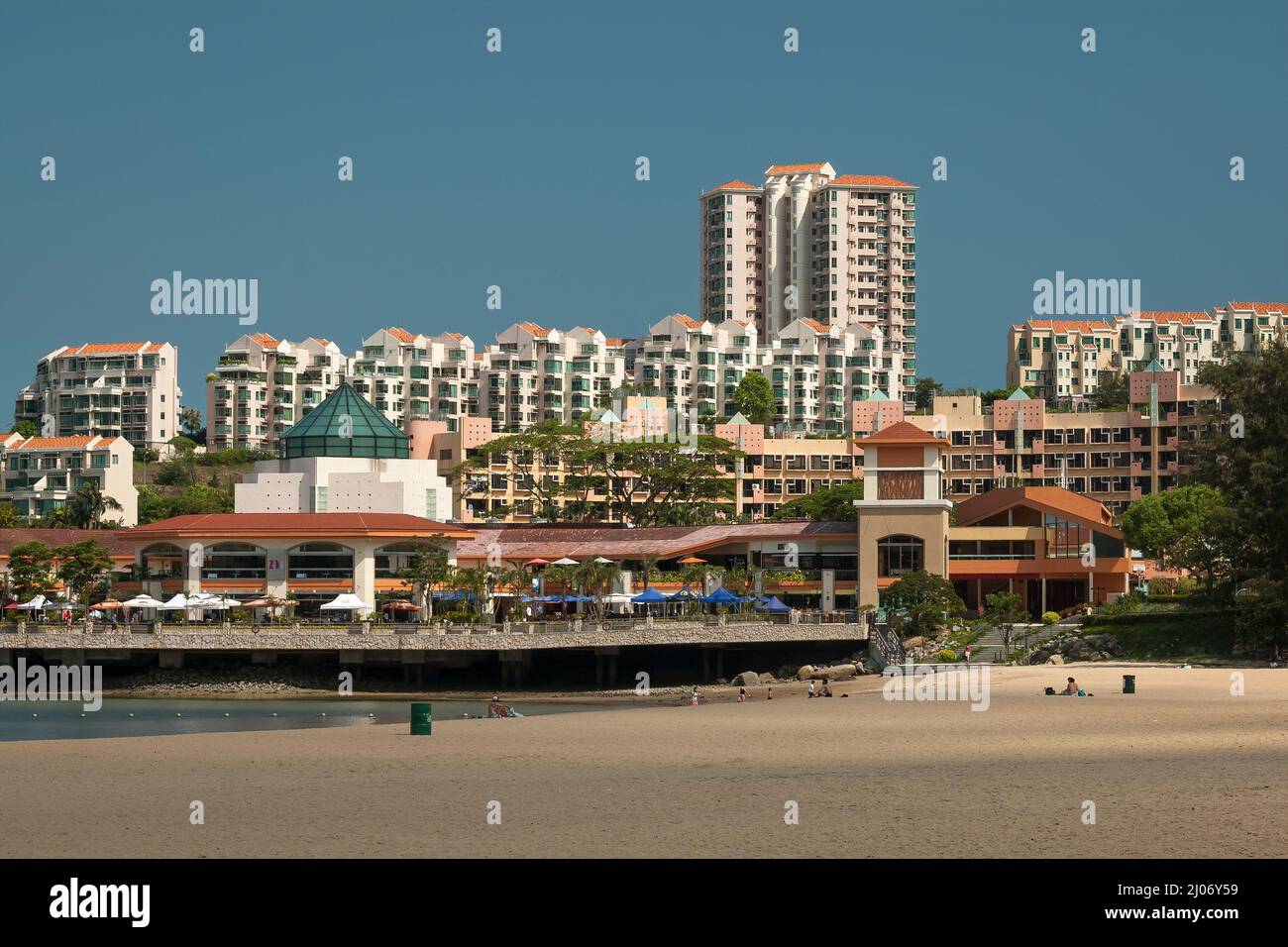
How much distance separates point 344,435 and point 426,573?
1651cm

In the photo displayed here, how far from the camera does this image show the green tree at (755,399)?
185000 mm

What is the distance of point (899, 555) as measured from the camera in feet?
289

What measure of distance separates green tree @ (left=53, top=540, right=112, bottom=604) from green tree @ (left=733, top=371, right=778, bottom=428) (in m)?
99.0

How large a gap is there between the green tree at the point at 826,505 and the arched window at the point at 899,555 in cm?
2535

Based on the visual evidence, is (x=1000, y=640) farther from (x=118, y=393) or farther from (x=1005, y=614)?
(x=118, y=393)

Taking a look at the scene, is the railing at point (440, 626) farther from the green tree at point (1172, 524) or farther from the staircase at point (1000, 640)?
the green tree at point (1172, 524)

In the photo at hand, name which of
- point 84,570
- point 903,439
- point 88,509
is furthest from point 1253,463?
point 88,509

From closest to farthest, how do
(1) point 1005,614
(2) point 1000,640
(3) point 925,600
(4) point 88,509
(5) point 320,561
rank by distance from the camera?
1. (2) point 1000,640
2. (1) point 1005,614
3. (3) point 925,600
4. (5) point 320,561
5. (4) point 88,509

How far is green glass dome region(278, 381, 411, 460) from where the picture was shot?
100625mm
